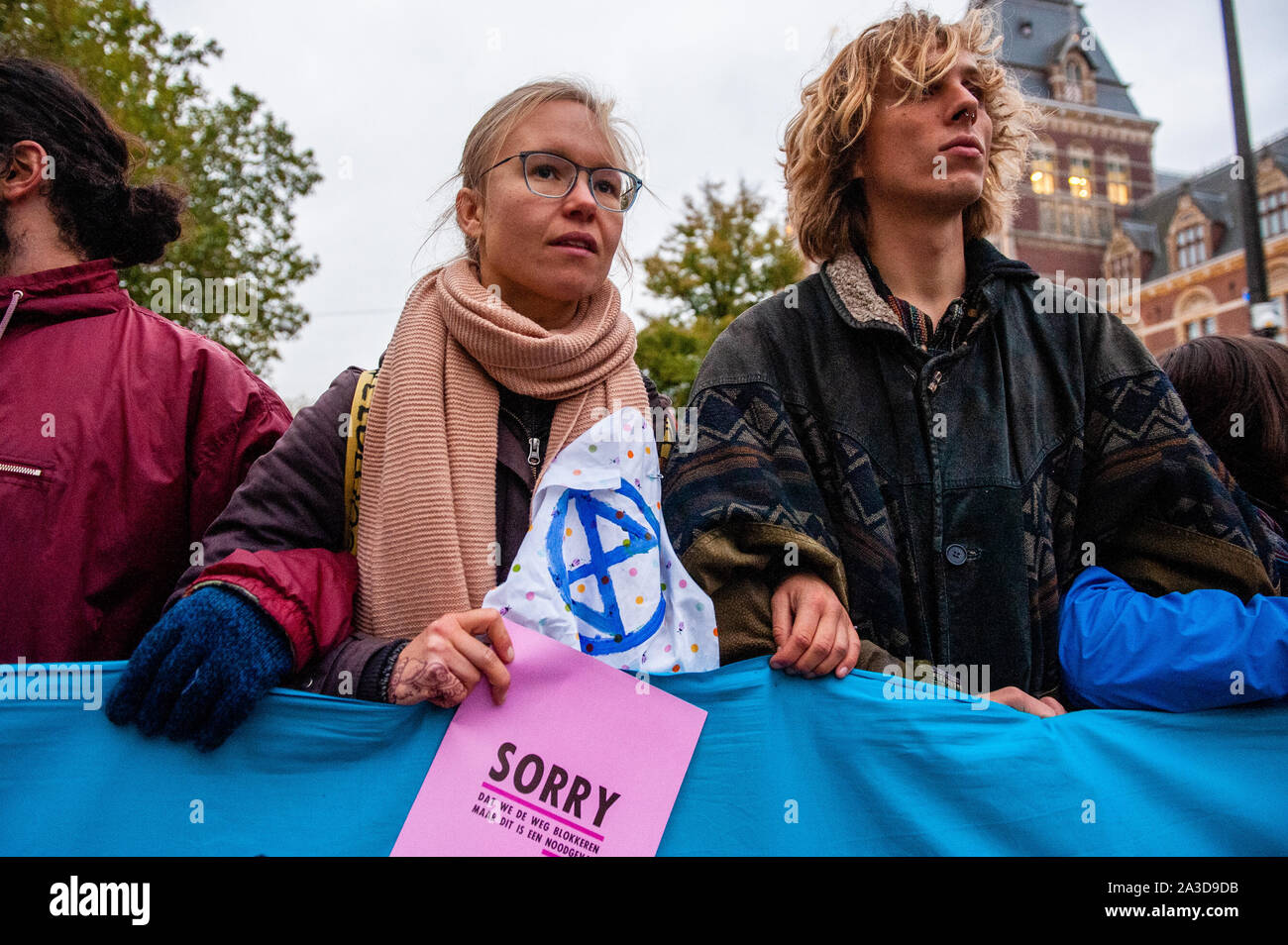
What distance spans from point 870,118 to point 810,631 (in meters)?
1.36

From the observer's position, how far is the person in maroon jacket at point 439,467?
5.32ft

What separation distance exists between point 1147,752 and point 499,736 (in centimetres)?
122

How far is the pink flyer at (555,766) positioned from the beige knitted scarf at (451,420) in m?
0.26

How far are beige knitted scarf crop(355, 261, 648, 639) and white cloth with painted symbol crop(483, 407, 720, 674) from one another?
121mm

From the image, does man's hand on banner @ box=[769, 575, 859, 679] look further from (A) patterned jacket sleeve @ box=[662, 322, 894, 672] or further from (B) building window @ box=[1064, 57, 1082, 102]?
(B) building window @ box=[1064, 57, 1082, 102]

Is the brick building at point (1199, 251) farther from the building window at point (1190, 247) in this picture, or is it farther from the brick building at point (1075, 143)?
the brick building at point (1075, 143)

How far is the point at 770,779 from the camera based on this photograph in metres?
1.72

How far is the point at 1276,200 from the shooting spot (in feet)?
107

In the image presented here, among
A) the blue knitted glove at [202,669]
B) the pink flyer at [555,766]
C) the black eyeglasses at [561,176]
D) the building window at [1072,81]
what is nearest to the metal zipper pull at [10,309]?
the blue knitted glove at [202,669]

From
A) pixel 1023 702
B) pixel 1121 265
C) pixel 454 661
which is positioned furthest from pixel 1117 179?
pixel 454 661

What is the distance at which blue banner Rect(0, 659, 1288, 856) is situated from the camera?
5.46 feet

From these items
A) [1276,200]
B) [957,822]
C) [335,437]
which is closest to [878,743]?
[957,822]
